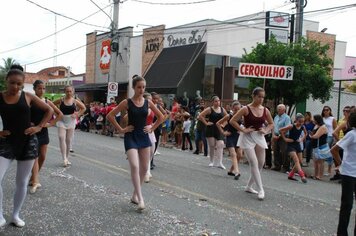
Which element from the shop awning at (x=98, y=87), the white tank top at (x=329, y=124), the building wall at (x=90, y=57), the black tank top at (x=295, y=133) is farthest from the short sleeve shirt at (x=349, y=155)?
the building wall at (x=90, y=57)

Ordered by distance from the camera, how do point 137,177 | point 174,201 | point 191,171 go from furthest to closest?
point 191,171
point 174,201
point 137,177

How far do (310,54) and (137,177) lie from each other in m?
12.8

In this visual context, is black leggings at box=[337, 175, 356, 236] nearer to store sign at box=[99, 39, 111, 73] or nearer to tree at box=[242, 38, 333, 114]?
tree at box=[242, 38, 333, 114]

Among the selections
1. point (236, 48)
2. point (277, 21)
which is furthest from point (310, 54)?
point (236, 48)

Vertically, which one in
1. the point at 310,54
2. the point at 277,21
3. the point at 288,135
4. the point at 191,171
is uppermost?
the point at 277,21

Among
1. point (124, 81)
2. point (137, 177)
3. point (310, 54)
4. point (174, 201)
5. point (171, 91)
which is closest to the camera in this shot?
point (137, 177)

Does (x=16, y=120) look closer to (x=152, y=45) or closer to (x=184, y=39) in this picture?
(x=184, y=39)

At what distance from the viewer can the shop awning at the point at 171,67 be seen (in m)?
24.9

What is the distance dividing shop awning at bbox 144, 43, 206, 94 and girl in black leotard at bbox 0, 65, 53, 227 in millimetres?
19170

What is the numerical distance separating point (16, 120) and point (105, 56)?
30268 mm

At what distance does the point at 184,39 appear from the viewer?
2692 centimetres

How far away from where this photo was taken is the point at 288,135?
1163cm

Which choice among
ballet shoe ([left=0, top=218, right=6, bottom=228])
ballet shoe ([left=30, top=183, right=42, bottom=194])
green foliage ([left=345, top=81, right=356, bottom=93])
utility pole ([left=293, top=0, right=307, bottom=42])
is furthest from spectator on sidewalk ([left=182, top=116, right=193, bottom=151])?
green foliage ([left=345, top=81, right=356, bottom=93])

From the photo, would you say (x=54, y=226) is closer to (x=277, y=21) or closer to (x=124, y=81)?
(x=277, y=21)
